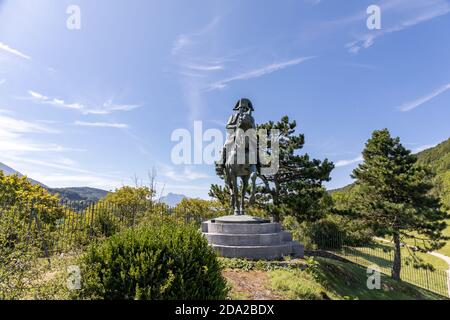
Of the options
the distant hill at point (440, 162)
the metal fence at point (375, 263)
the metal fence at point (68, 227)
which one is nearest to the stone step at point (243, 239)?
the metal fence at point (68, 227)

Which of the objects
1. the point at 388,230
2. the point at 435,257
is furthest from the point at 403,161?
the point at 435,257

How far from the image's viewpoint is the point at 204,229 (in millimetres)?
9828

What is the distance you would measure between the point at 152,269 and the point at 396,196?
694 inches

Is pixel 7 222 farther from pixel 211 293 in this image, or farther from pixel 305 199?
pixel 305 199

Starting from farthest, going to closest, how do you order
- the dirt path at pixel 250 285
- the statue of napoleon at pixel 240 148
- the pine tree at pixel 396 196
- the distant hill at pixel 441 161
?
the distant hill at pixel 441 161
the pine tree at pixel 396 196
the statue of napoleon at pixel 240 148
the dirt path at pixel 250 285

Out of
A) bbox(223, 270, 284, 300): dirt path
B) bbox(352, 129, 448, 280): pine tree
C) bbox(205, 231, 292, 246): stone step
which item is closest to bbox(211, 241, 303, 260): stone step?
bbox(205, 231, 292, 246): stone step

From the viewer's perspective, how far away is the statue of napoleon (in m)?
9.71

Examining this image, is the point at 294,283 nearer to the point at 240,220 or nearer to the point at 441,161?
the point at 240,220

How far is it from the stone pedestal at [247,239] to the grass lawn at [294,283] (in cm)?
78

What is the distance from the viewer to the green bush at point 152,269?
3.93 meters

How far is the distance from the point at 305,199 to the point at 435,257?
90.5ft

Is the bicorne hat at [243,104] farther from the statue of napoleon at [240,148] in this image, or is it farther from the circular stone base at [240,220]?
the circular stone base at [240,220]

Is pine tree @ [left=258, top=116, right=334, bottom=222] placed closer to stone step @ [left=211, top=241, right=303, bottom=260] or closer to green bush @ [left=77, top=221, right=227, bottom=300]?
stone step @ [left=211, top=241, right=303, bottom=260]

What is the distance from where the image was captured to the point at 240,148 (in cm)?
972
